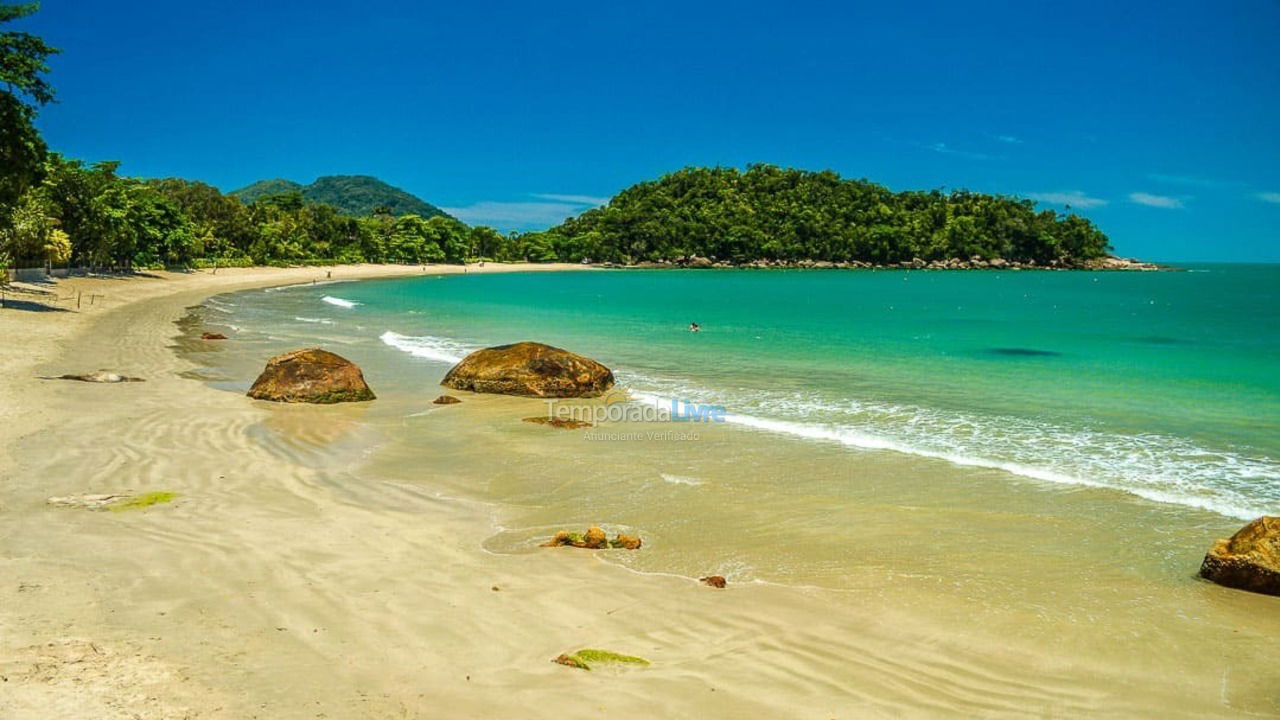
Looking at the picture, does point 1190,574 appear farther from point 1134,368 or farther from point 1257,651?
point 1134,368

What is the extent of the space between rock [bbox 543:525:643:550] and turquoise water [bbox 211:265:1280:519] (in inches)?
245

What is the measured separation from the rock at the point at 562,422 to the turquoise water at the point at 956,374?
116 inches

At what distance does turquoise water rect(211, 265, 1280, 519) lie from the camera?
494 inches

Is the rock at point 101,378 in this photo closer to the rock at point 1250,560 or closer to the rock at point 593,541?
the rock at point 593,541

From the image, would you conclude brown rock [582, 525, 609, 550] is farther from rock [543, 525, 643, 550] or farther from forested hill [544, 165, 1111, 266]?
forested hill [544, 165, 1111, 266]

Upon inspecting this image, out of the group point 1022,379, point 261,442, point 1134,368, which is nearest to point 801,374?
point 1022,379

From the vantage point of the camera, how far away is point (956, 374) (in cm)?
2258

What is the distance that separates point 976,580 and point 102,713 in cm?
683

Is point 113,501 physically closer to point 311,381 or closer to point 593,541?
point 593,541

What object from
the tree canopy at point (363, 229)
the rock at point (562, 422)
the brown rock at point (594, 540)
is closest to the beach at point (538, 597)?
the brown rock at point (594, 540)

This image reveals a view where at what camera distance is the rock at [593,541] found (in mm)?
7953

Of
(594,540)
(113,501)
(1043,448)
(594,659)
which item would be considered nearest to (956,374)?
(1043,448)

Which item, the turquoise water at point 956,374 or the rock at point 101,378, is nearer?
the turquoise water at point 956,374

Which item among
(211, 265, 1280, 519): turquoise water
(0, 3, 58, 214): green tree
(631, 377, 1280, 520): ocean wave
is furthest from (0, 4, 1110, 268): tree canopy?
(631, 377, 1280, 520): ocean wave
